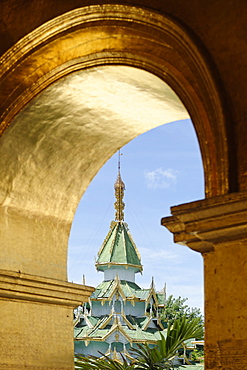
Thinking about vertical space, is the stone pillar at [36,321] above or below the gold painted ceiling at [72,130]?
below

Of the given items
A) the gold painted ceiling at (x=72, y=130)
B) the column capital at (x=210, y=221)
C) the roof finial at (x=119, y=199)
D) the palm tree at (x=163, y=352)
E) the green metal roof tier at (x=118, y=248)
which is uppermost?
the roof finial at (x=119, y=199)

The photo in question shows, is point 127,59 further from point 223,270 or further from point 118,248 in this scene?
point 118,248

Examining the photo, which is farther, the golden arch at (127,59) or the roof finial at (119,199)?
the roof finial at (119,199)

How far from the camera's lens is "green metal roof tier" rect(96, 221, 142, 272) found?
1595 cm

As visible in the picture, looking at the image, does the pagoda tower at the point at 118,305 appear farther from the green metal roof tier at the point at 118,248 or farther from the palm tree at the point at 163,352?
the palm tree at the point at 163,352

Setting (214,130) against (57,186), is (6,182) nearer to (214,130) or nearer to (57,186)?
(57,186)

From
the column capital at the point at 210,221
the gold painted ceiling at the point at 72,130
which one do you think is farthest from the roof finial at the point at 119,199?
the column capital at the point at 210,221

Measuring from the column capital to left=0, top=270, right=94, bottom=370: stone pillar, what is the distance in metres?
1.96

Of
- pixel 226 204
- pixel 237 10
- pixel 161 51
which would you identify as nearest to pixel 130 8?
pixel 161 51

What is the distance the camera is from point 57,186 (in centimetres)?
568

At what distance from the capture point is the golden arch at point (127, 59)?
12.0ft

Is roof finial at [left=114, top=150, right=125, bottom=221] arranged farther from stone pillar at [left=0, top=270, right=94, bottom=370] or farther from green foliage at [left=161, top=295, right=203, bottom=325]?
stone pillar at [left=0, top=270, right=94, bottom=370]

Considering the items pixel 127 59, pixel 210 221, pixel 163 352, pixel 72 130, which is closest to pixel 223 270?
pixel 210 221

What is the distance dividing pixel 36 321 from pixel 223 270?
2.39 meters
